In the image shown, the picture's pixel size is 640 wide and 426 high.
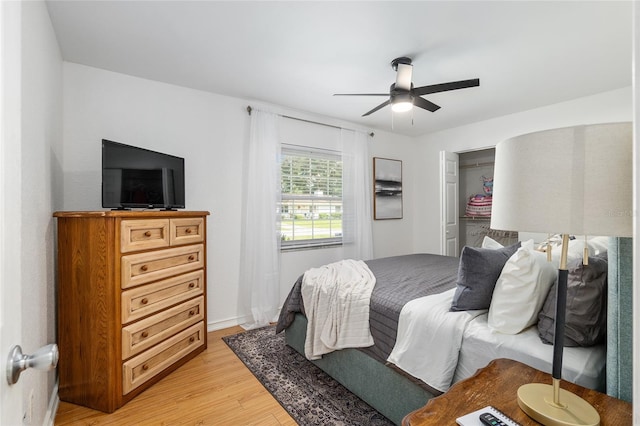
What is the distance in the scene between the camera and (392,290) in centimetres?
212

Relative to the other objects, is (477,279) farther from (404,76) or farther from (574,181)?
(404,76)

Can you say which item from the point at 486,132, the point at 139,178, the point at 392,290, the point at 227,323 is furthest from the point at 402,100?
the point at 227,323

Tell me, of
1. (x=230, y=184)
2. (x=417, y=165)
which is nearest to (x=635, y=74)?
(x=230, y=184)

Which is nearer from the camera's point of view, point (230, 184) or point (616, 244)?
point (616, 244)

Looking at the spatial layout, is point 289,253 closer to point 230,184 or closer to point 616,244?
point 230,184

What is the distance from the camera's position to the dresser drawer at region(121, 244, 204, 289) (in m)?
2.02

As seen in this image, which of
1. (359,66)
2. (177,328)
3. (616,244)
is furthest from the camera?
(359,66)

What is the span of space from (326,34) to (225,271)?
2.46m

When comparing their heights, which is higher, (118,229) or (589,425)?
(118,229)

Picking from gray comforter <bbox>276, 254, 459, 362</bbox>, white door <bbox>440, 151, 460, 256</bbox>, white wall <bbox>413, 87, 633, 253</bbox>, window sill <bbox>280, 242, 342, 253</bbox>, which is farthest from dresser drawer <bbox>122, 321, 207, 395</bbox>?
white wall <bbox>413, 87, 633, 253</bbox>

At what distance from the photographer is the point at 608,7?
1894 mm

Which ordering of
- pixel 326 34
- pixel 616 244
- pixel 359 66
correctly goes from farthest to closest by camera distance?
1. pixel 359 66
2. pixel 326 34
3. pixel 616 244

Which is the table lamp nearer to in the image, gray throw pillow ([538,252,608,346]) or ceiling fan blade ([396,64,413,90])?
gray throw pillow ([538,252,608,346])

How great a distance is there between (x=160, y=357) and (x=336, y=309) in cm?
134
